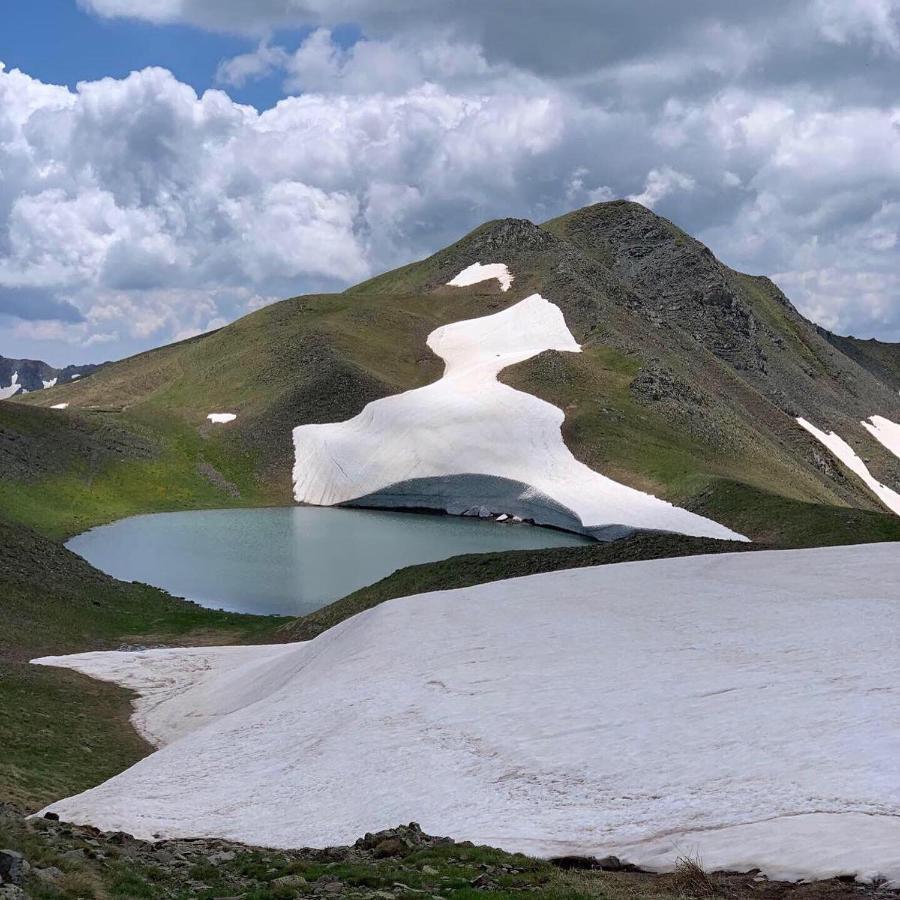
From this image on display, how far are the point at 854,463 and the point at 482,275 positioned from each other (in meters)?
58.6

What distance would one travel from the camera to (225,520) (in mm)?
82625

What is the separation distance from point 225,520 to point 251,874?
70119 millimetres

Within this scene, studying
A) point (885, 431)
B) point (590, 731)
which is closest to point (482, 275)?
point (885, 431)

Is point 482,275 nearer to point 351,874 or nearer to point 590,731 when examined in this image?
point 590,731

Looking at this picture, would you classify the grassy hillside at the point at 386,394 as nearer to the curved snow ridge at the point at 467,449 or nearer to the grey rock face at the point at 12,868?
the curved snow ridge at the point at 467,449

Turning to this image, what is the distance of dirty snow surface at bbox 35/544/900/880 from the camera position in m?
14.2

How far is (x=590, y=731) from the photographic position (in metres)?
18.6

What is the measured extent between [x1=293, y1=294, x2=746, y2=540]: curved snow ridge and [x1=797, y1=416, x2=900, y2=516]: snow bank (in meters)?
43.1

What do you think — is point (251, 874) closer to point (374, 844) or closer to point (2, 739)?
point (374, 844)

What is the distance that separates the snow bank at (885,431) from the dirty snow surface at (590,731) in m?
134

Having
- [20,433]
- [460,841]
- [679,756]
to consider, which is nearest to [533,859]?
[460,841]

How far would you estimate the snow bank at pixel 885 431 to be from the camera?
154125mm

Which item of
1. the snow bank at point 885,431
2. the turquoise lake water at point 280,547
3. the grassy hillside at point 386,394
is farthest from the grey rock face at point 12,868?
the snow bank at point 885,431

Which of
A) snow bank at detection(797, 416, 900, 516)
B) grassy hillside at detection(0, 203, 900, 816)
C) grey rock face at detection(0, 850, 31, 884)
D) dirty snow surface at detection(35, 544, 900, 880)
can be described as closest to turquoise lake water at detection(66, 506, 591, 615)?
grassy hillside at detection(0, 203, 900, 816)
